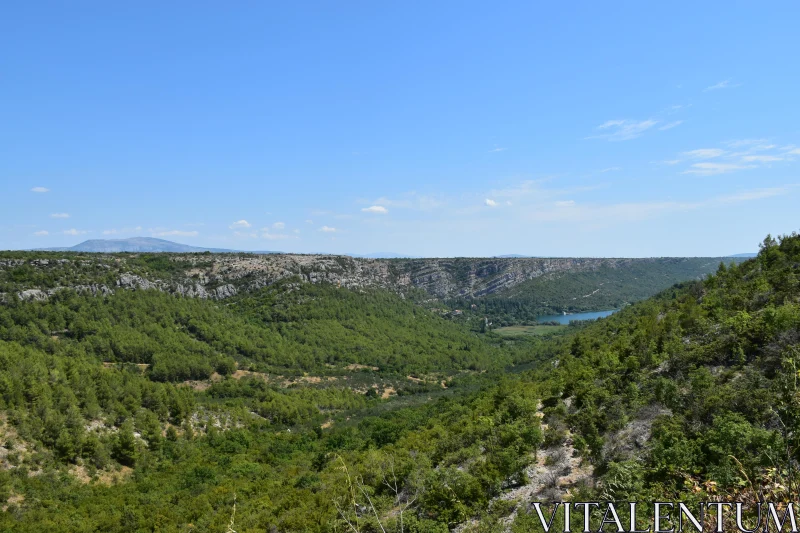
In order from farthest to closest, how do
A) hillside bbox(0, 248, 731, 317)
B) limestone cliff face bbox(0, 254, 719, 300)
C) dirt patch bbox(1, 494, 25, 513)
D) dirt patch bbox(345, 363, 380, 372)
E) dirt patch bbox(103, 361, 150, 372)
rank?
dirt patch bbox(345, 363, 380, 372)
limestone cliff face bbox(0, 254, 719, 300)
hillside bbox(0, 248, 731, 317)
dirt patch bbox(103, 361, 150, 372)
dirt patch bbox(1, 494, 25, 513)

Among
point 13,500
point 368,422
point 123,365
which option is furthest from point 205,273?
point 13,500

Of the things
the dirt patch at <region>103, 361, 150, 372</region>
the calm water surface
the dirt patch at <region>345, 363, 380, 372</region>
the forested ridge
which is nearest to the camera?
the forested ridge

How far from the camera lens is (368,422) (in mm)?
52375

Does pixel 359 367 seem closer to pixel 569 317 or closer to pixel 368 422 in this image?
pixel 368 422

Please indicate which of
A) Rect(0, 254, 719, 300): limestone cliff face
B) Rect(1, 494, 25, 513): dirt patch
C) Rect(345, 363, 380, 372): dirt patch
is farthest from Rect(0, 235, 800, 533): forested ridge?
Rect(0, 254, 719, 300): limestone cliff face

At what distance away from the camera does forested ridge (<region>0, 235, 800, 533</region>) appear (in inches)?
560

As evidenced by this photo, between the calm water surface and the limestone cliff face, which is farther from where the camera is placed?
the calm water surface

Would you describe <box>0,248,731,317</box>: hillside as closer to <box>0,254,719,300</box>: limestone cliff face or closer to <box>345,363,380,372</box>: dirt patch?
<box>0,254,719,300</box>: limestone cliff face

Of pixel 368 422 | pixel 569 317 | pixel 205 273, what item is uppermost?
pixel 205 273

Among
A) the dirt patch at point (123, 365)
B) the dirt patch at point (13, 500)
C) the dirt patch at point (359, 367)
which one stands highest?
the dirt patch at point (123, 365)

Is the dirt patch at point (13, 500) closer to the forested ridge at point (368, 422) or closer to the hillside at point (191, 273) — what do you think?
the forested ridge at point (368, 422)

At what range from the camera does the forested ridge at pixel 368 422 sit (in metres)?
14.2

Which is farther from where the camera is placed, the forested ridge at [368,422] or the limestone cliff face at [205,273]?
the limestone cliff face at [205,273]

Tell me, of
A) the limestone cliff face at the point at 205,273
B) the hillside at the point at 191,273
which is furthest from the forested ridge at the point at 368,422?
the hillside at the point at 191,273
